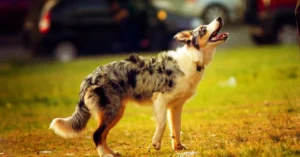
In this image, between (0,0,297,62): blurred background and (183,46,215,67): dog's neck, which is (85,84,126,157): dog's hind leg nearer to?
(183,46,215,67): dog's neck

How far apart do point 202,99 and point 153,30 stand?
10.8 m

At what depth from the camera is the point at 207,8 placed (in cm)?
2975

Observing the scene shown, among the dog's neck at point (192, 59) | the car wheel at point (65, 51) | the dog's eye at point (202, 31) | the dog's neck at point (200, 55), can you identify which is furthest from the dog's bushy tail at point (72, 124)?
the car wheel at point (65, 51)

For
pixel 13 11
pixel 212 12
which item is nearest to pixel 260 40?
pixel 212 12

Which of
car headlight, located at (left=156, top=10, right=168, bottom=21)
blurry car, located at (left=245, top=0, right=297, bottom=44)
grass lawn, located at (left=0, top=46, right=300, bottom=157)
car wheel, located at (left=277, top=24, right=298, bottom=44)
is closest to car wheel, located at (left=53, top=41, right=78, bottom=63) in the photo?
grass lawn, located at (left=0, top=46, right=300, bottom=157)

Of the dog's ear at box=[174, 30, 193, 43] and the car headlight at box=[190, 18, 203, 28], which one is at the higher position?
the car headlight at box=[190, 18, 203, 28]

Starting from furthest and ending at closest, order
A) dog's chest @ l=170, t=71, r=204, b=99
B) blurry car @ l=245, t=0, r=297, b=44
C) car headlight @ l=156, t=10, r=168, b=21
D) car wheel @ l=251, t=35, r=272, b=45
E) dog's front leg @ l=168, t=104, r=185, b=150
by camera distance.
→ car headlight @ l=156, t=10, r=168, b=21 < car wheel @ l=251, t=35, r=272, b=45 < blurry car @ l=245, t=0, r=297, b=44 < dog's front leg @ l=168, t=104, r=185, b=150 < dog's chest @ l=170, t=71, r=204, b=99

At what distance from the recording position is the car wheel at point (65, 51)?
87.0 feet

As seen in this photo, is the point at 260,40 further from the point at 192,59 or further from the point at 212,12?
the point at 192,59

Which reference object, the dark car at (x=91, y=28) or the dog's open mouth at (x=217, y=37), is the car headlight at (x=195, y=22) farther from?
the dog's open mouth at (x=217, y=37)

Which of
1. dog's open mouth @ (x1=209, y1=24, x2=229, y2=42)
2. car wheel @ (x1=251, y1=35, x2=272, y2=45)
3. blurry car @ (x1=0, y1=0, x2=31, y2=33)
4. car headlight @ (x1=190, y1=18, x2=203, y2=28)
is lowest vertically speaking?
dog's open mouth @ (x1=209, y1=24, x2=229, y2=42)

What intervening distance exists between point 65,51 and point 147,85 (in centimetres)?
1647

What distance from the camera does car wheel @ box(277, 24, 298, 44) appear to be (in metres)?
25.6

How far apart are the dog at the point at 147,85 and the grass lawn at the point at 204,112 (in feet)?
1.74
